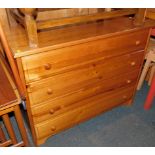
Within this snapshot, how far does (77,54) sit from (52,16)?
38 centimetres

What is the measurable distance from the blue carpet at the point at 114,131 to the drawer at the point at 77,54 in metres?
0.74

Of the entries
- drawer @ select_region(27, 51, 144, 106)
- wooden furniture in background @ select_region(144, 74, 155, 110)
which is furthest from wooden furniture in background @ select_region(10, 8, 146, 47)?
wooden furniture in background @ select_region(144, 74, 155, 110)

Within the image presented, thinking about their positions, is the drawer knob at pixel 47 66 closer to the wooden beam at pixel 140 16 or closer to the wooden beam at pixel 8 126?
the wooden beam at pixel 8 126

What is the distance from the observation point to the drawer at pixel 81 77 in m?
1.17

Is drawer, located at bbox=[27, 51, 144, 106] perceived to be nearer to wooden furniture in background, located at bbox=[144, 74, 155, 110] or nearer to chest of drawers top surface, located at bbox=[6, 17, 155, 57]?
chest of drawers top surface, located at bbox=[6, 17, 155, 57]

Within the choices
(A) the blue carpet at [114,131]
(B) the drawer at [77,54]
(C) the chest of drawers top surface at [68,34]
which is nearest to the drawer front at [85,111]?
(A) the blue carpet at [114,131]

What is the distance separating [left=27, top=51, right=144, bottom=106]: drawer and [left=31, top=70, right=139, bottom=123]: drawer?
4 cm

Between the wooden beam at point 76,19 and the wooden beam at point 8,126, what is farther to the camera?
the wooden beam at point 8,126

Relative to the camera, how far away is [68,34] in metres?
1.16

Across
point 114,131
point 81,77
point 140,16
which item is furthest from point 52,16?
point 114,131

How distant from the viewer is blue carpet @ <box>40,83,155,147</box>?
5.15 feet

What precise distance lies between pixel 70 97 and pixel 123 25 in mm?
684

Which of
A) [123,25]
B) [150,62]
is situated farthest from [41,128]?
[150,62]
